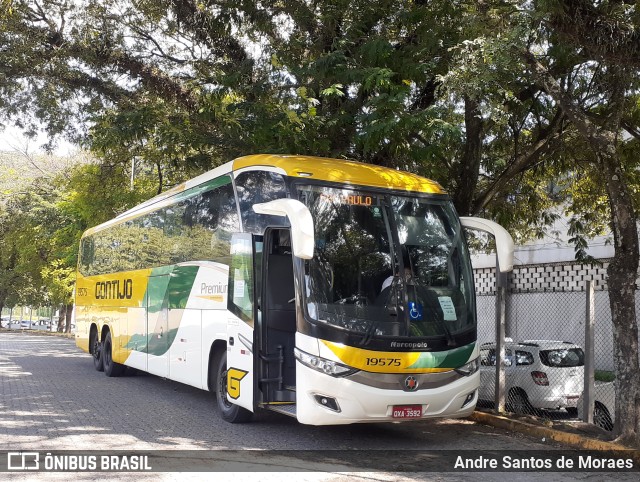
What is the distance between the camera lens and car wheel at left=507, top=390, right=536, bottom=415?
12.2m

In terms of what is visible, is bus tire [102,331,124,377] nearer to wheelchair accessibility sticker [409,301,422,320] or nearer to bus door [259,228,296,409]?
bus door [259,228,296,409]

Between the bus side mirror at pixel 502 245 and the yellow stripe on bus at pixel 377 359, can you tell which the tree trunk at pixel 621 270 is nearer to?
the bus side mirror at pixel 502 245

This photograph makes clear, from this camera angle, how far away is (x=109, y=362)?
16.7 metres

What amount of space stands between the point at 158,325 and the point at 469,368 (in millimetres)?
6470

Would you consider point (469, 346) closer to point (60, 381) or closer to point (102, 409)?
point (102, 409)

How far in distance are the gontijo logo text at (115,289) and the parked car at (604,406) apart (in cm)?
920

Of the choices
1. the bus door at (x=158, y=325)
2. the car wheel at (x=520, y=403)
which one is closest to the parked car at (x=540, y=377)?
the car wheel at (x=520, y=403)

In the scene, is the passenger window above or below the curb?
above

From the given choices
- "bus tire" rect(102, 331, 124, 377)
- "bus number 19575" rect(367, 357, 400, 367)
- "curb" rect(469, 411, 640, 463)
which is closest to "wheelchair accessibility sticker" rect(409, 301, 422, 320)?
"bus number 19575" rect(367, 357, 400, 367)

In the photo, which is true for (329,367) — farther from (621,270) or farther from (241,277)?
(621,270)

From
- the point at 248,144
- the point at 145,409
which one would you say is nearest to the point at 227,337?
the point at 145,409

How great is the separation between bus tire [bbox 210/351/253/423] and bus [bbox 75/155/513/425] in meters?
0.03

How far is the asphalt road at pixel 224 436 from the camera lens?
25.4 feet

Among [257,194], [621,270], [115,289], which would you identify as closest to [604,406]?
[621,270]
